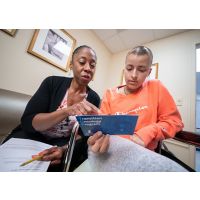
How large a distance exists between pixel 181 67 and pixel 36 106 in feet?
4.43

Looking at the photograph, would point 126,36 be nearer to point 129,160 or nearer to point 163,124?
point 163,124

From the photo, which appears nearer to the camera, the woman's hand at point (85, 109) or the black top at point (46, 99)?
the woman's hand at point (85, 109)

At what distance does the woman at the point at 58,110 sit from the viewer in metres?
0.53

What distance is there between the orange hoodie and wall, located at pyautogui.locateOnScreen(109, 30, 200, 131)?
0.58 m

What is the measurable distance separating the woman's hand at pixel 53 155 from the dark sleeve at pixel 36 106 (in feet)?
0.46

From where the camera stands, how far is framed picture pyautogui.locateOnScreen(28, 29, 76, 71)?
3.94ft

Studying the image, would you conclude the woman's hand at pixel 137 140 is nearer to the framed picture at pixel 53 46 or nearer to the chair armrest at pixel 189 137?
the chair armrest at pixel 189 137

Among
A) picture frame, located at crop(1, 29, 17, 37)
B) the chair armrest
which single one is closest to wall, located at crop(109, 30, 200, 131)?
the chair armrest

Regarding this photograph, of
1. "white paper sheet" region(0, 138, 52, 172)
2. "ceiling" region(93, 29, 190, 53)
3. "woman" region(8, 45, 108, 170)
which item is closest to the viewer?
"white paper sheet" region(0, 138, 52, 172)

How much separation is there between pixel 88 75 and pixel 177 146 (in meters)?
0.99

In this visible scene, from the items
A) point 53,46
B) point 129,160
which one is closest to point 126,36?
point 53,46

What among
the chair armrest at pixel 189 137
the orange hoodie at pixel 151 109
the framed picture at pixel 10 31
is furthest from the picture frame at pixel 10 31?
the chair armrest at pixel 189 137

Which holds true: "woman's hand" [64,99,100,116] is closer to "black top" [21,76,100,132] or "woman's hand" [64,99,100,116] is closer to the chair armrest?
"black top" [21,76,100,132]
